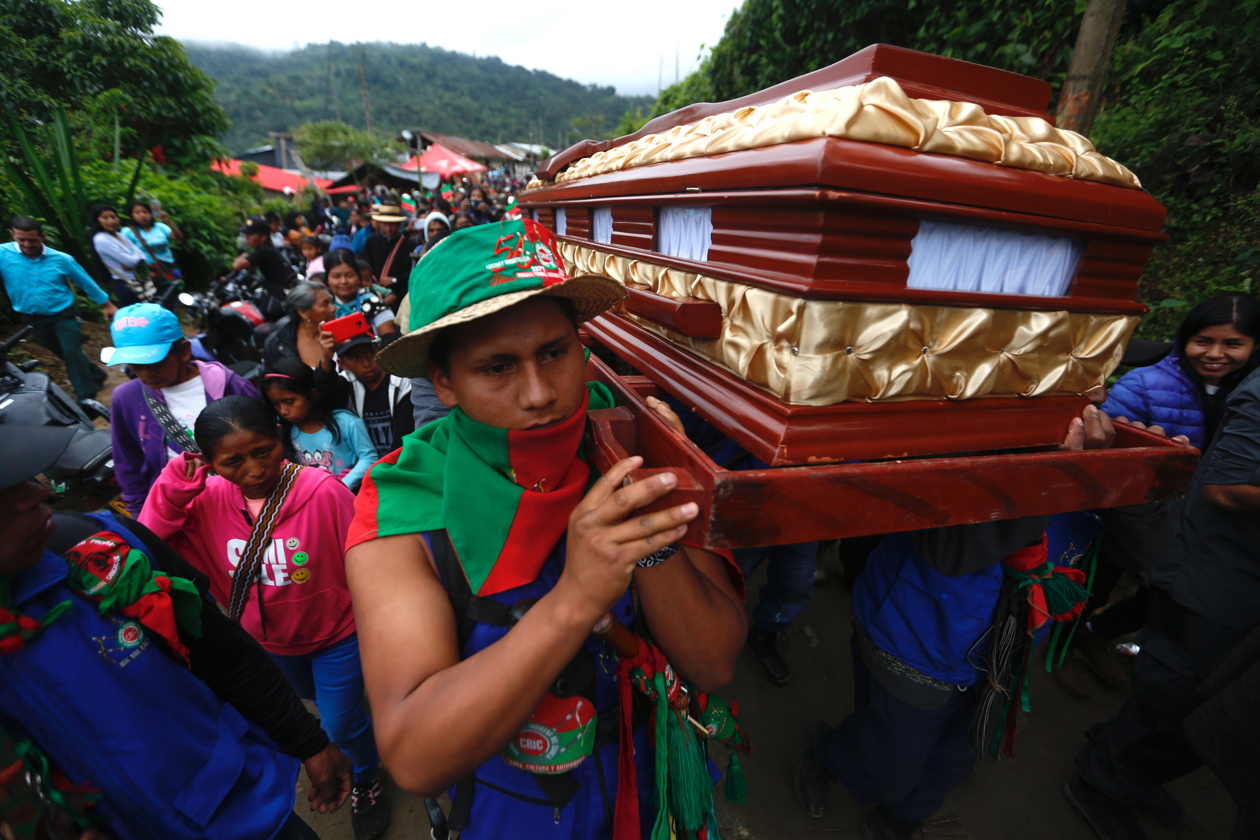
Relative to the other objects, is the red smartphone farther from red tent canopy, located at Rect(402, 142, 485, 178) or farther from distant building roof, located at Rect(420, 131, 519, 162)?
distant building roof, located at Rect(420, 131, 519, 162)

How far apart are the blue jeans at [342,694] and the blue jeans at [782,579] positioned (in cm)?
197

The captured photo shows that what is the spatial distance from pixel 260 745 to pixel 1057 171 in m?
2.71

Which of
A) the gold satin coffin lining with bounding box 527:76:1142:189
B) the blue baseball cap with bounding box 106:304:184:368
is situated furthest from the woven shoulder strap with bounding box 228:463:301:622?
the gold satin coffin lining with bounding box 527:76:1142:189

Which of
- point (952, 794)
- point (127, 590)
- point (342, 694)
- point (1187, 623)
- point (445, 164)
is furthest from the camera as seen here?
point (445, 164)

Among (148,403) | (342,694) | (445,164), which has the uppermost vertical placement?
(445,164)

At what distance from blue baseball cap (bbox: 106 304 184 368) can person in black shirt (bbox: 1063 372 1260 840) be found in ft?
16.2

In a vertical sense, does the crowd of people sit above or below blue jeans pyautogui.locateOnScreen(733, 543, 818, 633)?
above

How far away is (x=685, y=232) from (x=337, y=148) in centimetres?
4726

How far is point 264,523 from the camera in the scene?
6.90ft

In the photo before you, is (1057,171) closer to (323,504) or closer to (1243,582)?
(1243,582)

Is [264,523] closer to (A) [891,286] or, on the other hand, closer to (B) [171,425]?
(B) [171,425]

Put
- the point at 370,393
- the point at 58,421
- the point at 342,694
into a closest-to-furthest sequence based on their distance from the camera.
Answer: the point at 342,694 < the point at 370,393 < the point at 58,421

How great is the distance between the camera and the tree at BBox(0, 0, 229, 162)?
14.0 meters

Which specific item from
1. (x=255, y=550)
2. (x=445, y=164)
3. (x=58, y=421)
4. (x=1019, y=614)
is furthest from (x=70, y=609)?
(x=445, y=164)
